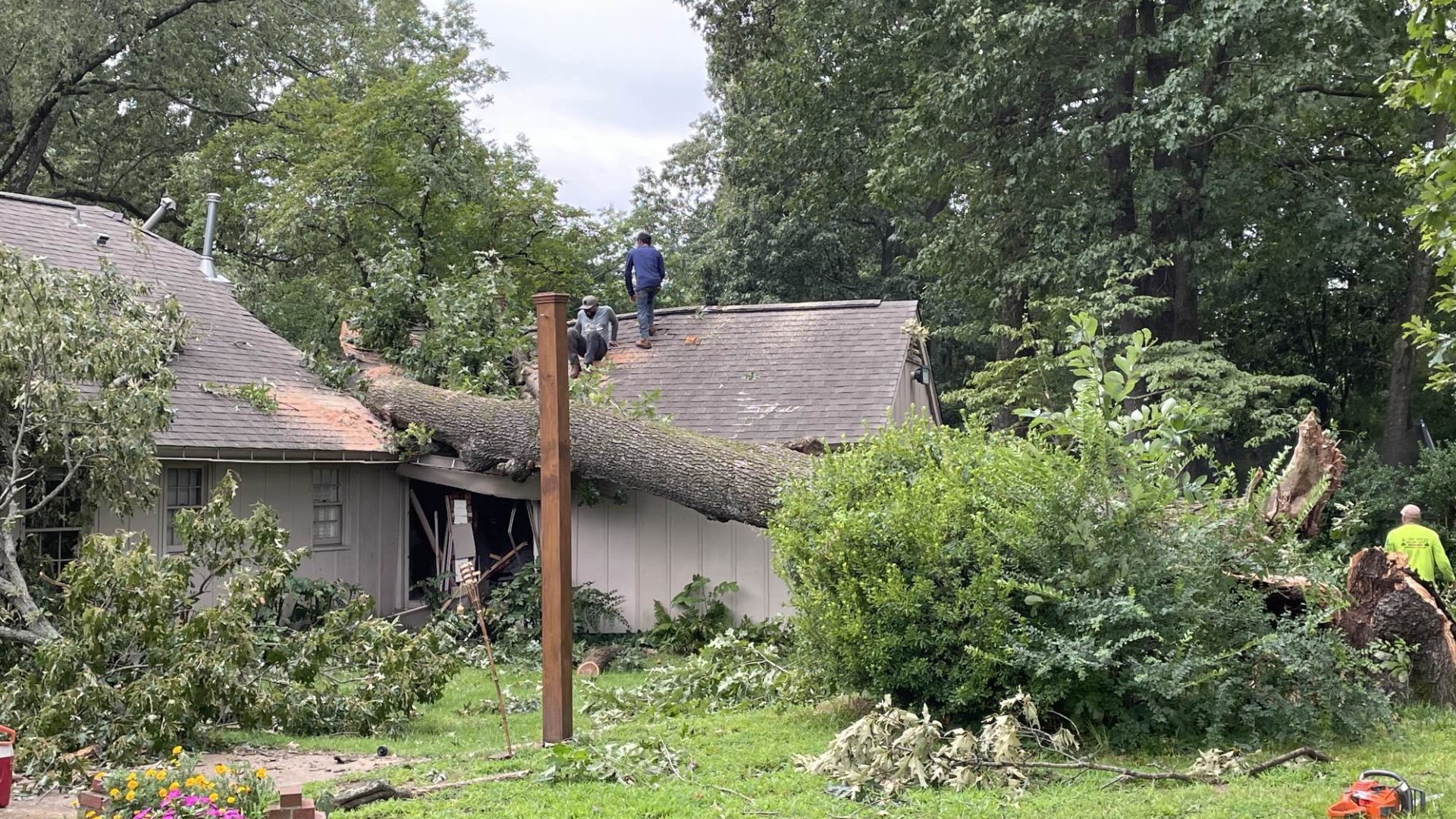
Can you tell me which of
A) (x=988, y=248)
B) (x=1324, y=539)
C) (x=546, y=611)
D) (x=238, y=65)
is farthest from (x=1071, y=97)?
(x=238, y=65)

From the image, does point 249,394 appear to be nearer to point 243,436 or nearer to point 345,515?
point 243,436

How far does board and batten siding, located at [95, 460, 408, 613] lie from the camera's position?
13.1 m

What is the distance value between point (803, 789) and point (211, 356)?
10291 millimetres

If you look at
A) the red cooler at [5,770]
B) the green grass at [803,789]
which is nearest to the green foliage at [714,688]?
the green grass at [803,789]

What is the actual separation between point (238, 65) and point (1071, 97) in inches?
679

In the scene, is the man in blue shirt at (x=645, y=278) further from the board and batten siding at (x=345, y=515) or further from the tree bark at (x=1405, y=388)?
the tree bark at (x=1405, y=388)

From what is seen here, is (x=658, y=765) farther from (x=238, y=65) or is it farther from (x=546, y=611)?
(x=238, y=65)

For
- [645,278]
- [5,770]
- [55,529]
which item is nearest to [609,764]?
[5,770]

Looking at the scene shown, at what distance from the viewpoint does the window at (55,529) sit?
11039 mm

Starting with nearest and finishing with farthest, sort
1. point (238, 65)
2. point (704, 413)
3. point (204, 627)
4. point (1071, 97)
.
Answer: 1. point (204, 627)
2. point (704, 413)
3. point (1071, 97)
4. point (238, 65)

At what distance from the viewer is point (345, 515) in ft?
48.0

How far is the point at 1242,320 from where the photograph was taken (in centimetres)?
2617

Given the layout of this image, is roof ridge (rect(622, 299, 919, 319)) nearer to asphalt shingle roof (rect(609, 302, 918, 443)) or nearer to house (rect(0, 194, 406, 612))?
asphalt shingle roof (rect(609, 302, 918, 443))

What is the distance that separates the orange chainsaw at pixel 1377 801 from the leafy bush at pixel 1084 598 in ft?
5.04
